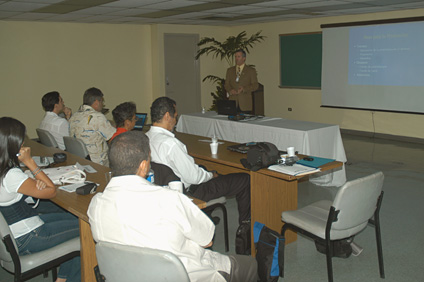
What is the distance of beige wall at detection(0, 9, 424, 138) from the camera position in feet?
27.0

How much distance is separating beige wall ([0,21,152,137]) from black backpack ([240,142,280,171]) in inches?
263

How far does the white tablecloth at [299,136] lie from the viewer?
481cm

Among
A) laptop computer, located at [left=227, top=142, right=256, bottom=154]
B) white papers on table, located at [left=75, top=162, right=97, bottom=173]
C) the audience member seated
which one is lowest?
white papers on table, located at [left=75, top=162, right=97, bottom=173]

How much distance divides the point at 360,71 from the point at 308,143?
400 cm

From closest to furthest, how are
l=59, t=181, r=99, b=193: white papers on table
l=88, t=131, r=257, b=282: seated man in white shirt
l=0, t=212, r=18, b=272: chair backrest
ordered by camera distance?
l=88, t=131, r=257, b=282: seated man in white shirt < l=0, t=212, r=18, b=272: chair backrest < l=59, t=181, r=99, b=193: white papers on table

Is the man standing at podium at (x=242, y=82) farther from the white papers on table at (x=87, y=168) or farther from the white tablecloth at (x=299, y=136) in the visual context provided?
the white papers on table at (x=87, y=168)

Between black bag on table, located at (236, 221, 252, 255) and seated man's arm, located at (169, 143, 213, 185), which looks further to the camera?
black bag on table, located at (236, 221, 252, 255)

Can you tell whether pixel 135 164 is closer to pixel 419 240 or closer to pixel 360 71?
pixel 419 240

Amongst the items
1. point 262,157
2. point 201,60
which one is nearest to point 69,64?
point 201,60

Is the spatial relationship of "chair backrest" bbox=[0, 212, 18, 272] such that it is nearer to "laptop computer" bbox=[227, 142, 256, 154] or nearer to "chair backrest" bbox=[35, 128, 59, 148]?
"laptop computer" bbox=[227, 142, 256, 154]

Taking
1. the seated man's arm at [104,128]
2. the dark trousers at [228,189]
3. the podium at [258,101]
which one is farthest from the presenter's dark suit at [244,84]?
the dark trousers at [228,189]

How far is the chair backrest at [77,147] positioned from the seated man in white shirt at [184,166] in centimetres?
100

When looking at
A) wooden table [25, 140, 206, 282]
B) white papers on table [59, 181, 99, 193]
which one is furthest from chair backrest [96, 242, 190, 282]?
white papers on table [59, 181, 99, 193]

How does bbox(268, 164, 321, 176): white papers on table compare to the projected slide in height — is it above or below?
below
